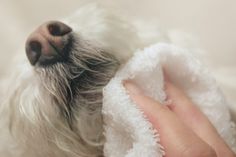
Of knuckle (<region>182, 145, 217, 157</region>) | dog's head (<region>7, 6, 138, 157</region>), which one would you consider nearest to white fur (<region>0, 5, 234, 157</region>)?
dog's head (<region>7, 6, 138, 157</region>)

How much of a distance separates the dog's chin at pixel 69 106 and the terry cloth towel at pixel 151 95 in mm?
19

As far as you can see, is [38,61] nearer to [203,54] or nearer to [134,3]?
[203,54]

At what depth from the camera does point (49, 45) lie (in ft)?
1.89

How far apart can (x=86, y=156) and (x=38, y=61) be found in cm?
12

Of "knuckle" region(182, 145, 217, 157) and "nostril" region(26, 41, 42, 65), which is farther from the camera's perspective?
"nostril" region(26, 41, 42, 65)

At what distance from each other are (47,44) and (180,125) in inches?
7.0

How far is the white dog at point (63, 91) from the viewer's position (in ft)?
1.89

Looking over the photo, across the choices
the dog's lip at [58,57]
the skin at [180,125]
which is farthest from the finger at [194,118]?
the dog's lip at [58,57]

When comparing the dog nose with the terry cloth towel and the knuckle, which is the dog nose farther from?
the knuckle

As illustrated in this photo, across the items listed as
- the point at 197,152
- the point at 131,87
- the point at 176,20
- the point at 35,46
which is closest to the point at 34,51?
the point at 35,46

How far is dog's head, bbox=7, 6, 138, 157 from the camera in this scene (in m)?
0.58

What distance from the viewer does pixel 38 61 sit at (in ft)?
1.95

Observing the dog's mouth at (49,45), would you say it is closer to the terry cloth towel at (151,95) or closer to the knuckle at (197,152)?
the terry cloth towel at (151,95)

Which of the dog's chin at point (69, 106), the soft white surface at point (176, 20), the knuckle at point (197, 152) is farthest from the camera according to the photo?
the soft white surface at point (176, 20)
